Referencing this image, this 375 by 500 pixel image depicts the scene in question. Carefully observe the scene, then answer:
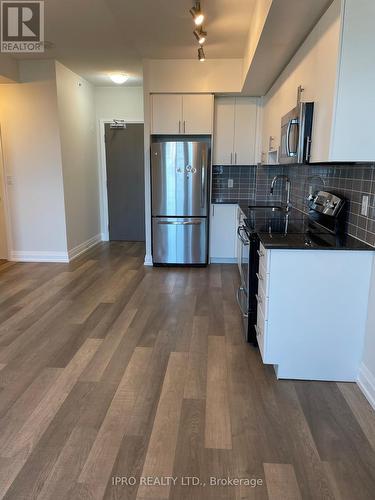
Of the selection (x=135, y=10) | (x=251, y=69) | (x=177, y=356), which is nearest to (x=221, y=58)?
(x=251, y=69)

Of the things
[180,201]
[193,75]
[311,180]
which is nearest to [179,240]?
[180,201]

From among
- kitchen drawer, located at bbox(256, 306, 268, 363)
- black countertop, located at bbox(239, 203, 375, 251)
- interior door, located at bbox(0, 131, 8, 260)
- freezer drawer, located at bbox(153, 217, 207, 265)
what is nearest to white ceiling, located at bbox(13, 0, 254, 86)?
interior door, located at bbox(0, 131, 8, 260)

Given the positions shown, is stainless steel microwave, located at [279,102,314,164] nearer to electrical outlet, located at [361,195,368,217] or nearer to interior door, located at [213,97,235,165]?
electrical outlet, located at [361,195,368,217]

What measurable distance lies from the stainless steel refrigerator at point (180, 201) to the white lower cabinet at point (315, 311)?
8.28 feet

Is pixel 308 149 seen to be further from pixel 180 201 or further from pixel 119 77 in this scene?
pixel 119 77

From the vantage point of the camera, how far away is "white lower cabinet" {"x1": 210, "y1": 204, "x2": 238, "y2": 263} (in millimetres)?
4953

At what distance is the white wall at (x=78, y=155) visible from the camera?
498cm

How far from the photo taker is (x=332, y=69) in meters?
1.93

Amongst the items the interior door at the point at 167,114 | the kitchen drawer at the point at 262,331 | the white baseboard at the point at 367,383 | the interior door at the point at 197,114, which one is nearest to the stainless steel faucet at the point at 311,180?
the kitchen drawer at the point at 262,331

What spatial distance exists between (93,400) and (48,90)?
4092 mm

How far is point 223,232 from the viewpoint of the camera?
5.02m

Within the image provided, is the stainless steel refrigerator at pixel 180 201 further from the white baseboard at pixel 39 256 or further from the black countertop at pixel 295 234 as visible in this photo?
the white baseboard at pixel 39 256

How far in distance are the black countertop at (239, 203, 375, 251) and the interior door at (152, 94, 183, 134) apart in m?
1.83

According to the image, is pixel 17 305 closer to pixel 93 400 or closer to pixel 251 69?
pixel 93 400
